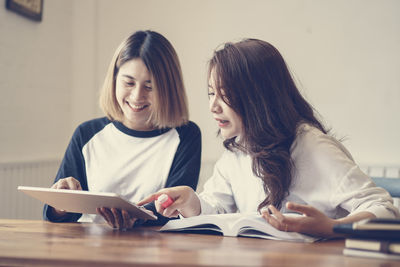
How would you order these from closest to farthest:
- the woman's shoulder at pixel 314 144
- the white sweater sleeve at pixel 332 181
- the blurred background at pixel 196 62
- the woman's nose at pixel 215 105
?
the white sweater sleeve at pixel 332 181, the woman's shoulder at pixel 314 144, the woman's nose at pixel 215 105, the blurred background at pixel 196 62

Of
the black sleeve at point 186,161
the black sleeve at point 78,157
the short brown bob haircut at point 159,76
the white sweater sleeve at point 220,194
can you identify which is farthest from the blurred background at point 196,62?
the white sweater sleeve at point 220,194

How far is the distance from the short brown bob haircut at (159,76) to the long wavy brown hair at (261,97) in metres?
0.34

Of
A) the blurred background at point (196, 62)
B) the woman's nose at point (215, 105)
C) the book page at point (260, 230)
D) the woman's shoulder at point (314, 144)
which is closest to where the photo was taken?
the book page at point (260, 230)

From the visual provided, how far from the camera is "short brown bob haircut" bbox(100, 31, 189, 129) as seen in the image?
1.81 metres

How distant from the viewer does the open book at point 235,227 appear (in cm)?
117

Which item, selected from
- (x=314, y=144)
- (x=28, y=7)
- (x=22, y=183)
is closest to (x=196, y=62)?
(x=28, y=7)

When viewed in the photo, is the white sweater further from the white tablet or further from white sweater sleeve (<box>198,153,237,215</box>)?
the white tablet

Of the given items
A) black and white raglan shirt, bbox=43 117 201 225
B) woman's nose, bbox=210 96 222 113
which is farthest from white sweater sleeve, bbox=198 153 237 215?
woman's nose, bbox=210 96 222 113

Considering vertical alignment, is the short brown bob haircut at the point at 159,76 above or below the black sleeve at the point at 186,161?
above

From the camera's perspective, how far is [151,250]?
1029 millimetres

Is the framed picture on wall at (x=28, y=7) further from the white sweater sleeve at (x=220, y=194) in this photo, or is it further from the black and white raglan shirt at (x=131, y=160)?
the white sweater sleeve at (x=220, y=194)

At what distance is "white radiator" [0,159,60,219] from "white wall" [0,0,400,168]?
70mm

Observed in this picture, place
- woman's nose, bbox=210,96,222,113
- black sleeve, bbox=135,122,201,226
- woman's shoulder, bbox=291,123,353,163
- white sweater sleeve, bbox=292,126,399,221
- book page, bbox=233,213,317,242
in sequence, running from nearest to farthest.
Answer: book page, bbox=233,213,317,242 → white sweater sleeve, bbox=292,126,399,221 → woman's shoulder, bbox=291,123,353,163 → woman's nose, bbox=210,96,222,113 → black sleeve, bbox=135,122,201,226

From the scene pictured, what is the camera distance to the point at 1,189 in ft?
8.58
